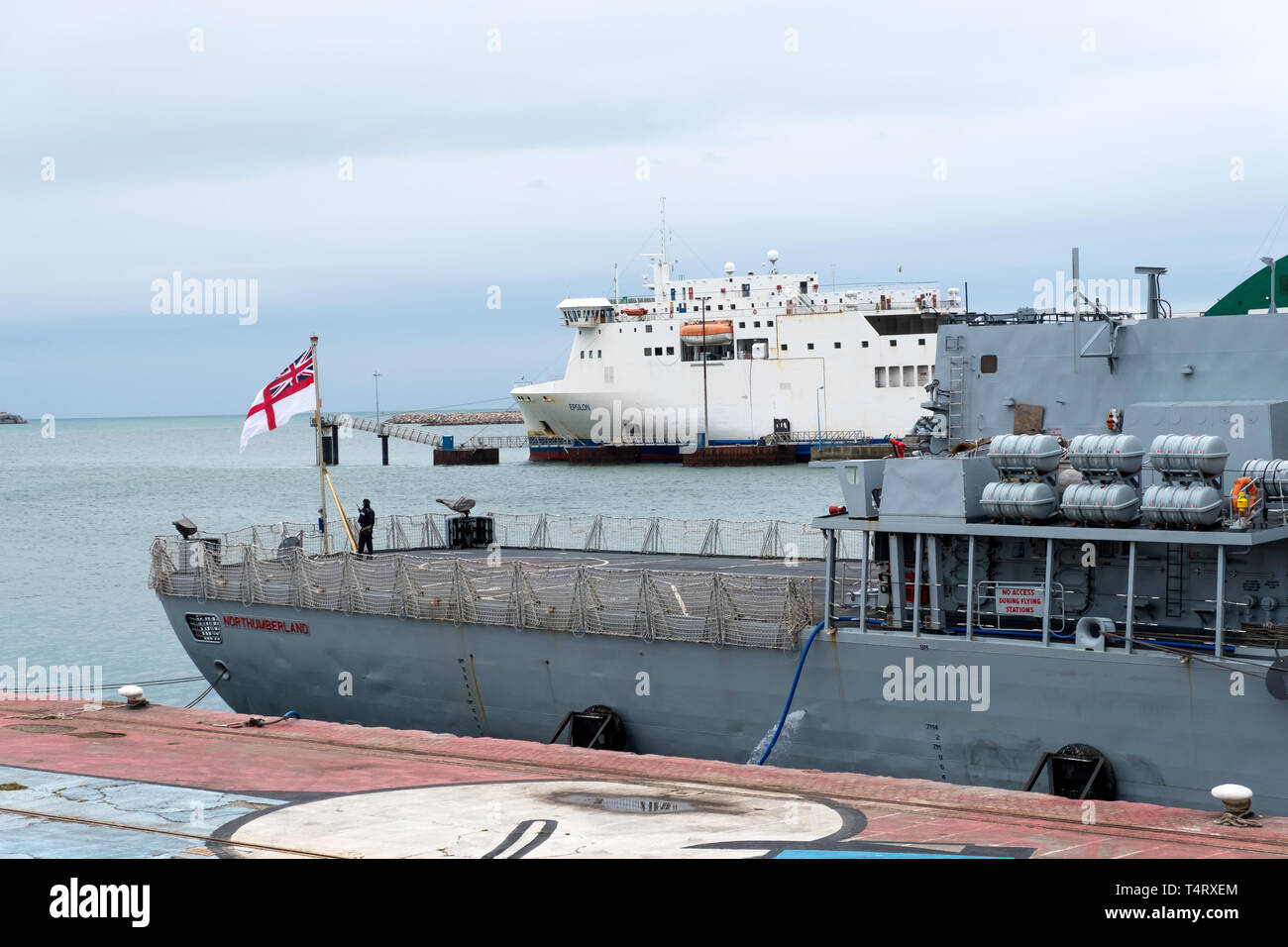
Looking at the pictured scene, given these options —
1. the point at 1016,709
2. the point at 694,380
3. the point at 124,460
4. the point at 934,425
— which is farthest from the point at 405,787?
the point at 124,460

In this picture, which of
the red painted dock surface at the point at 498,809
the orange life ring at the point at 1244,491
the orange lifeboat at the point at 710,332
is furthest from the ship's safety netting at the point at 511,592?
the orange lifeboat at the point at 710,332

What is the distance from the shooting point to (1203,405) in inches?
787

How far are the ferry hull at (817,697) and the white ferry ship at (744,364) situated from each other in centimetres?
8386

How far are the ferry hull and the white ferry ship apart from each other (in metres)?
83.9

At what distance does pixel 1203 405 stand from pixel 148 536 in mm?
66573

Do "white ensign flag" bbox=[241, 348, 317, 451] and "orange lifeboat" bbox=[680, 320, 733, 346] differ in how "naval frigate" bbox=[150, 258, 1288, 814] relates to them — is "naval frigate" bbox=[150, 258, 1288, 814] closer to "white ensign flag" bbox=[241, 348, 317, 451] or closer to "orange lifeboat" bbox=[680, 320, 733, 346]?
"white ensign flag" bbox=[241, 348, 317, 451]

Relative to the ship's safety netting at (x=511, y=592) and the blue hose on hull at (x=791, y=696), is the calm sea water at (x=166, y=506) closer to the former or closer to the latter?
the ship's safety netting at (x=511, y=592)

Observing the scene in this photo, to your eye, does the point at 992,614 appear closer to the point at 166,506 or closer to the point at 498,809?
the point at 498,809

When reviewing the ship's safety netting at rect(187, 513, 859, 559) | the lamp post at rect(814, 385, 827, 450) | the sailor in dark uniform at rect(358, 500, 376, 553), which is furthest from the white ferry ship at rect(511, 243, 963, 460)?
the sailor in dark uniform at rect(358, 500, 376, 553)

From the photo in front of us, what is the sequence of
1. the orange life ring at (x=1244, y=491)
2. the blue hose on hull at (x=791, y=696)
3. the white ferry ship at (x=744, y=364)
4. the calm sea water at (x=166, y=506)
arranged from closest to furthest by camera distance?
the orange life ring at (x=1244, y=491) < the blue hose on hull at (x=791, y=696) < the calm sea water at (x=166, y=506) < the white ferry ship at (x=744, y=364)

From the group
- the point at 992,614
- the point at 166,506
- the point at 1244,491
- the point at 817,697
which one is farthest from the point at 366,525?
the point at 166,506

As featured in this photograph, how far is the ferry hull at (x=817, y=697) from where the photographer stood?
18219 mm
